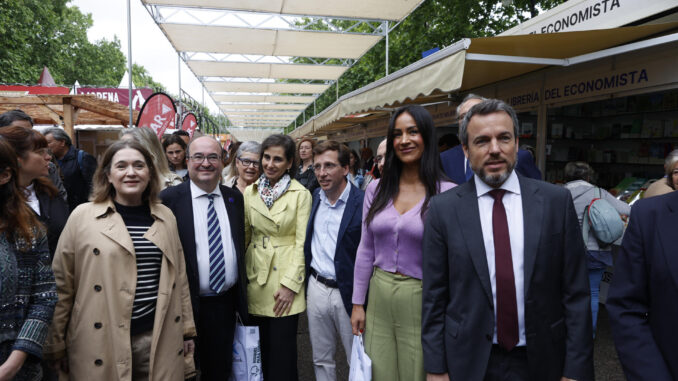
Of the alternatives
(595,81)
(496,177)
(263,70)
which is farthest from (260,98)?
(496,177)

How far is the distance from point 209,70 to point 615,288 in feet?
42.5

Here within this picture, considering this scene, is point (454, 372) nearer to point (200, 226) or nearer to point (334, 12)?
point (200, 226)

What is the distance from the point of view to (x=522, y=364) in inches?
67.4

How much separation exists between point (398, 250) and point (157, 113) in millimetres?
4996

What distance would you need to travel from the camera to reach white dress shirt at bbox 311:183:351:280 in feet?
8.85

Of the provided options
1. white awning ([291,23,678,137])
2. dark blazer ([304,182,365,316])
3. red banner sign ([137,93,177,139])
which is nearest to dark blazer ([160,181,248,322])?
dark blazer ([304,182,365,316])

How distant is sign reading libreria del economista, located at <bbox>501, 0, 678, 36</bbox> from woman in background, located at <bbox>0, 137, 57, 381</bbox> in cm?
532

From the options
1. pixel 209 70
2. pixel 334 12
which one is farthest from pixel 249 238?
pixel 209 70

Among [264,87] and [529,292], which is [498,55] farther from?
[264,87]

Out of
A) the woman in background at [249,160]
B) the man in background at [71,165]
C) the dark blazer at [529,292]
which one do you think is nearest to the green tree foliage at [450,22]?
the man in background at [71,165]

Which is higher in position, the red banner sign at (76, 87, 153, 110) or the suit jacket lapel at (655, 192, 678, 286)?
the red banner sign at (76, 87, 153, 110)

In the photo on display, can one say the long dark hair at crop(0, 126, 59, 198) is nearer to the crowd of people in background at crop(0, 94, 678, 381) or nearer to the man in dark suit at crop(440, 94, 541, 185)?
the crowd of people in background at crop(0, 94, 678, 381)

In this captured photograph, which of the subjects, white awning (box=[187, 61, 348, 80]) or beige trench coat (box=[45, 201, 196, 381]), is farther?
white awning (box=[187, 61, 348, 80])

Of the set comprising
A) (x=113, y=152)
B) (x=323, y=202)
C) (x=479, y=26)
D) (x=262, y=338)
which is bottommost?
(x=262, y=338)
